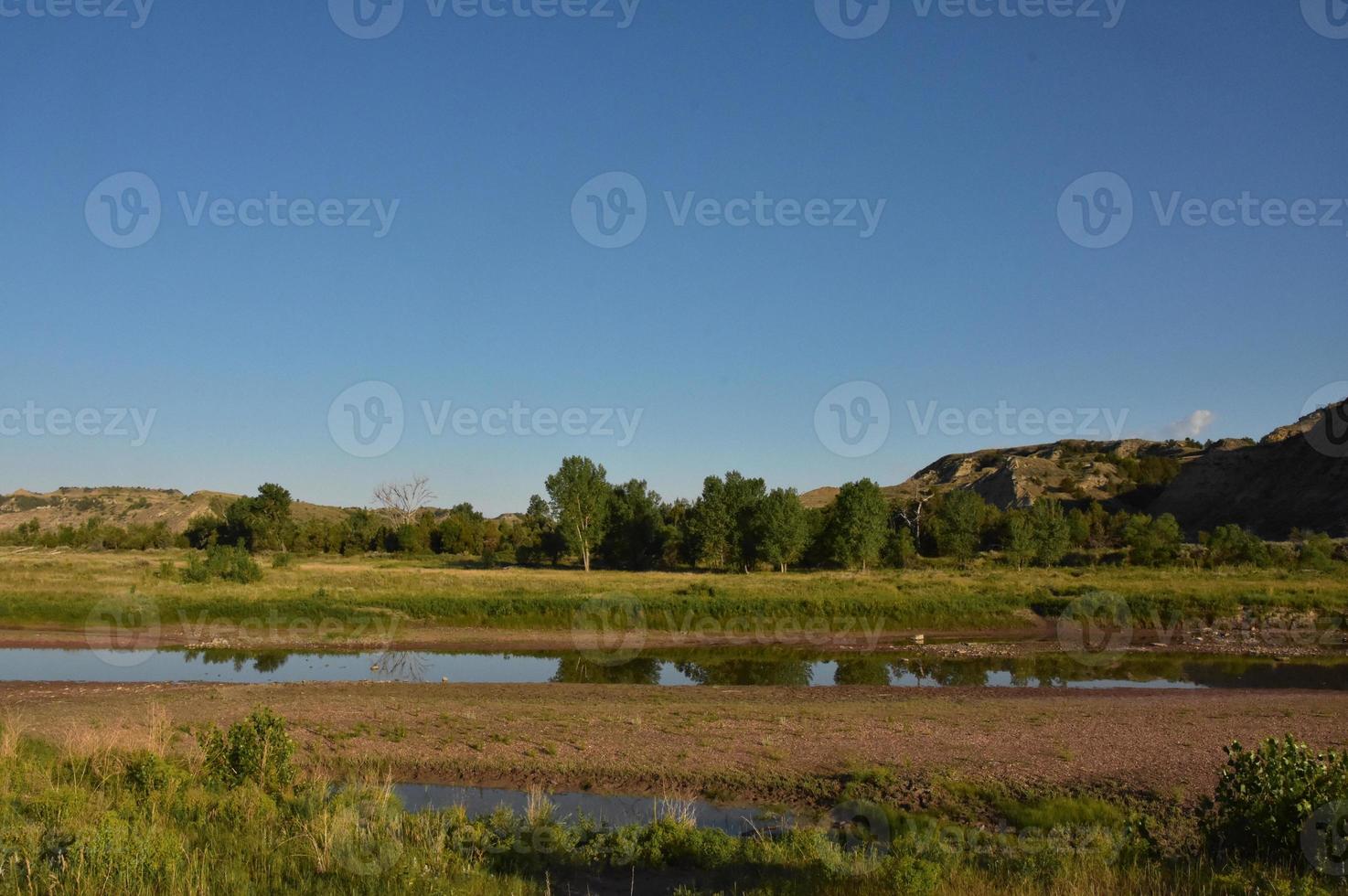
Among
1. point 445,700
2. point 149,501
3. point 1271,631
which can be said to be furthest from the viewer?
point 149,501

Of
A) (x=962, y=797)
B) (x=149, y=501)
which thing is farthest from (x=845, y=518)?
(x=149, y=501)

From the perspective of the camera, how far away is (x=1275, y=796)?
8.42 m

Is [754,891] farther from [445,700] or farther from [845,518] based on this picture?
[845,518]

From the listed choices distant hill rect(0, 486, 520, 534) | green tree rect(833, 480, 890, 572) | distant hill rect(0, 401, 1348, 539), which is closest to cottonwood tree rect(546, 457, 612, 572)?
green tree rect(833, 480, 890, 572)

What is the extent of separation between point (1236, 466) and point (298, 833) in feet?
371

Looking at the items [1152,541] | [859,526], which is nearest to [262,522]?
[859,526]

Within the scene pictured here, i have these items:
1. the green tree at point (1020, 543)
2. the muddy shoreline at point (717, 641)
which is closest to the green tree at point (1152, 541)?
the green tree at point (1020, 543)

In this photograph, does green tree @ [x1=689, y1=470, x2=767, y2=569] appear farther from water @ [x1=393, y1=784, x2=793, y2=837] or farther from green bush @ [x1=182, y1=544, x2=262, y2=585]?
water @ [x1=393, y1=784, x2=793, y2=837]

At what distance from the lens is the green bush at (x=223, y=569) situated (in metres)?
51.8

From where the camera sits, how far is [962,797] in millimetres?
14500

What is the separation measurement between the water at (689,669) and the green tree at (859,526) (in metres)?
30.8

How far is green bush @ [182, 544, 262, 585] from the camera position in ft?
170

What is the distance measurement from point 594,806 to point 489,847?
16.0ft

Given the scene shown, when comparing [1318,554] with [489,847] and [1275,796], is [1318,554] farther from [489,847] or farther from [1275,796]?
[489,847]
